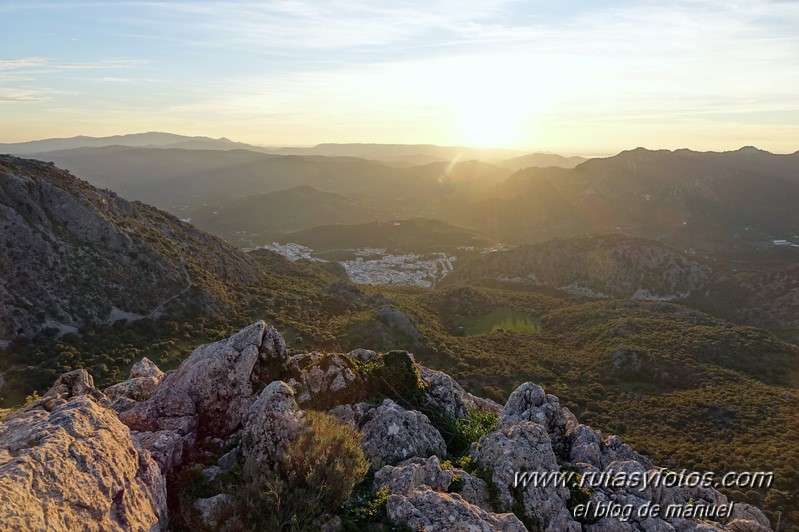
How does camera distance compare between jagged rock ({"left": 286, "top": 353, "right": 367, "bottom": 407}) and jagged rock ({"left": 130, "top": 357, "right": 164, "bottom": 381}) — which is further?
jagged rock ({"left": 130, "top": 357, "right": 164, "bottom": 381})

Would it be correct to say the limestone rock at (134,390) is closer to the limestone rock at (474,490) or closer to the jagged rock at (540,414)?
the limestone rock at (474,490)

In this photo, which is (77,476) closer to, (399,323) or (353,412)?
(353,412)

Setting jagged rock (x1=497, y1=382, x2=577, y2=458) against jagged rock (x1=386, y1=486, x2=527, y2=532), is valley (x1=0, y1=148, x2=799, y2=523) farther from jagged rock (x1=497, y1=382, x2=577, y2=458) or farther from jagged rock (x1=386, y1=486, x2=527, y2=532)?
jagged rock (x1=386, y1=486, x2=527, y2=532)

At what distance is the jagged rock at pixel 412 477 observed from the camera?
39.4ft

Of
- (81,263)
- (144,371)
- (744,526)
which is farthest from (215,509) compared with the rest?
(81,263)

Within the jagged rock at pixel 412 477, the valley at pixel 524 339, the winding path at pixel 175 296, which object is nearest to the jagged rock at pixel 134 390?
the jagged rock at pixel 412 477

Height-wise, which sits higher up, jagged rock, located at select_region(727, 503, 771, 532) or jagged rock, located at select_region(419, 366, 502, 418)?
jagged rock, located at select_region(419, 366, 502, 418)

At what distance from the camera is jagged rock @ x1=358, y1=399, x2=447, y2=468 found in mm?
14698

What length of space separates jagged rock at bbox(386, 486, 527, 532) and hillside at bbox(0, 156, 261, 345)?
46692mm

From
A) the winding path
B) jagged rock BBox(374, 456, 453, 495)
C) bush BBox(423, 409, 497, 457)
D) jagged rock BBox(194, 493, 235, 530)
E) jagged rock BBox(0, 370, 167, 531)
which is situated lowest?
the winding path

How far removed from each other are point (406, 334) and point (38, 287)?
42.0 metres

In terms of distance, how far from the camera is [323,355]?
18.1 meters

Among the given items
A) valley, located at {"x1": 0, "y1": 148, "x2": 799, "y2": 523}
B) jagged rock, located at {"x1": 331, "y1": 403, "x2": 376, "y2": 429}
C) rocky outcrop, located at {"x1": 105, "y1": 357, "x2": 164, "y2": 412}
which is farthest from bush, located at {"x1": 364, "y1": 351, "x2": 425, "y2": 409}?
valley, located at {"x1": 0, "y1": 148, "x2": 799, "y2": 523}

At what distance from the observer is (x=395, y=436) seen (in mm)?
15164
